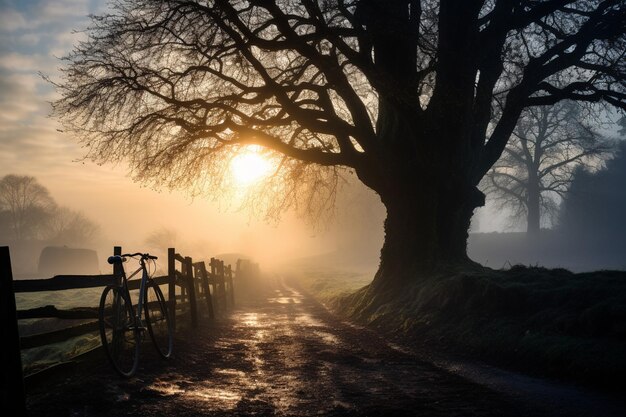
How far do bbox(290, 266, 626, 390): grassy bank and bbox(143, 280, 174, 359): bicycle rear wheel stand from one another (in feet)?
15.3

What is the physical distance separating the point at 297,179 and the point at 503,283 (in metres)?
9.04

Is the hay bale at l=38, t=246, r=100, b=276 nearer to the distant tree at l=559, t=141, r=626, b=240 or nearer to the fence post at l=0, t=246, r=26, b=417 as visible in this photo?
the distant tree at l=559, t=141, r=626, b=240

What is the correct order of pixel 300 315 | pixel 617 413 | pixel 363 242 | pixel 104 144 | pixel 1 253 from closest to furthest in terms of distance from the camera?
1. pixel 1 253
2. pixel 617 413
3. pixel 104 144
4. pixel 300 315
5. pixel 363 242

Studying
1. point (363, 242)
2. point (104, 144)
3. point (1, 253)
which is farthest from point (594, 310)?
point (363, 242)

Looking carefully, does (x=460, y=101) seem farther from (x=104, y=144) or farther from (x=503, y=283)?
(x=104, y=144)

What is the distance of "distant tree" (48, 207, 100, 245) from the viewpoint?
86.0m

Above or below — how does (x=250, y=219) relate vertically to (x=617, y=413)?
above

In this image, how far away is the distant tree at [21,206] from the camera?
80.0 metres

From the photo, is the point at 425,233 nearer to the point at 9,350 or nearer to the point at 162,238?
the point at 9,350

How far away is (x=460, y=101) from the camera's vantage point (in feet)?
40.1

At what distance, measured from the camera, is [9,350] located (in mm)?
4121

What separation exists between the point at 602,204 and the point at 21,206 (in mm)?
85157

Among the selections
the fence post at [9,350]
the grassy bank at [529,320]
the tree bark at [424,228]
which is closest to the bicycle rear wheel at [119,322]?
the fence post at [9,350]

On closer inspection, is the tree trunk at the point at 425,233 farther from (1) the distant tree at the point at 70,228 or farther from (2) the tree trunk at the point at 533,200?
(1) the distant tree at the point at 70,228
